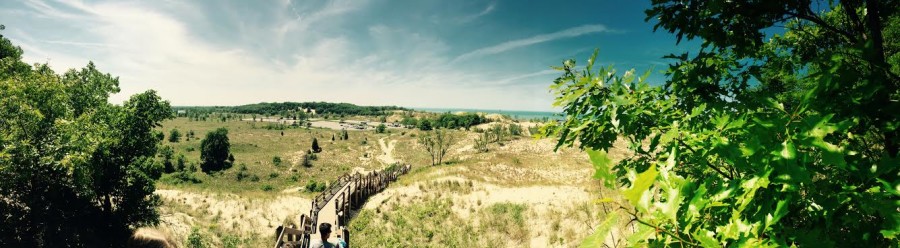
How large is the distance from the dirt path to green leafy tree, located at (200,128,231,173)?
99.2 feet

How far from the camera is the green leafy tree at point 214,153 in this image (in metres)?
72.1

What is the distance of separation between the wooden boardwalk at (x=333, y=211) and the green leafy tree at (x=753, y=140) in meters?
10.0

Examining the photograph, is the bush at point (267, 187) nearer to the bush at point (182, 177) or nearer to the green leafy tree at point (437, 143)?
the bush at point (182, 177)

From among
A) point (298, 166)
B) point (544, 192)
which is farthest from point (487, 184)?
point (298, 166)

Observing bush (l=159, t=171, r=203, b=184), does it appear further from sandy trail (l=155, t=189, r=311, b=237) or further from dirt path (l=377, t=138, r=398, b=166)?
sandy trail (l=155, t=189, r=311, b=237)

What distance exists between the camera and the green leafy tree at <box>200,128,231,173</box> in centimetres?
7206

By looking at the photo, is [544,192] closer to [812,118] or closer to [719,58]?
[719,58]

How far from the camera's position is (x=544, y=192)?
20578mm

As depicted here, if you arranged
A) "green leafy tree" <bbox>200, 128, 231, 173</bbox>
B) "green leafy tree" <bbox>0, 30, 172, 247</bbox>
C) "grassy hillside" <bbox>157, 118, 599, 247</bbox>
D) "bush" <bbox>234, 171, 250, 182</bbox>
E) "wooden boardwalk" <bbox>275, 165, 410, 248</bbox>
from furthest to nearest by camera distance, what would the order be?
"green leafy tree" <bbox>200, 128, 231, 173</bbox> < "bush" <bbox>234, 171, 250, 182</bbox> < "grassy hillside" <bbox>157, 118, 599, 247</bbox> < "green leafy tree" <bbox>0, 30, 172, 247</bbox> < "wooden boardwalk" <bbox>275, 165, 410, 248</bbox>

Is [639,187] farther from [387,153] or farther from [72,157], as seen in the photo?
[387,153]

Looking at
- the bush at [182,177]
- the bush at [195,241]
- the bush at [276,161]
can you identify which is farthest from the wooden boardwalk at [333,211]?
the bush at [276,161]

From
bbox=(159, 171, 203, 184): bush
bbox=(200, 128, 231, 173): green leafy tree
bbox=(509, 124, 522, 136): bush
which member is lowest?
bbox=(159, 171, 203, 184): bush

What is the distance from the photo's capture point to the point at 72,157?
13.7 meters

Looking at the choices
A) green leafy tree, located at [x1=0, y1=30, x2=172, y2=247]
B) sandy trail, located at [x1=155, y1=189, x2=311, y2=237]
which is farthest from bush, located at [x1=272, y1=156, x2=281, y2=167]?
green leafy tree, located at [x1=0, y1=30, x2=172, y2=247]
